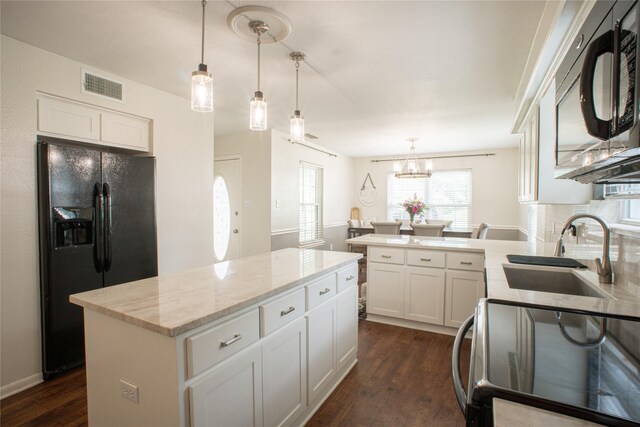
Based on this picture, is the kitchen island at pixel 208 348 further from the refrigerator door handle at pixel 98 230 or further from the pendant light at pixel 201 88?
the refrigerator door handle at pixel 98 230

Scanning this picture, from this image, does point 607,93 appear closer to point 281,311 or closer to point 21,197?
point 281,311

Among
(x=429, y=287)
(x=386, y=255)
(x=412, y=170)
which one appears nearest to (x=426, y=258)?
(x=429, y=287)

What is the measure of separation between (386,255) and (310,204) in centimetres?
304

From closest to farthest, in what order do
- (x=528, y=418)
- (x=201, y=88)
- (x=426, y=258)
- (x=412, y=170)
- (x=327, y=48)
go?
(x=528, y=418), (x=201, y=88), (x=327, y=48), (x=426, y=258), (x=412, y=170)

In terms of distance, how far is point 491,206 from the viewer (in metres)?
6.69

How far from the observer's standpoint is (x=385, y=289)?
3340 mm

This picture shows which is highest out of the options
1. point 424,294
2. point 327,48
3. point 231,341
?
point 327,48

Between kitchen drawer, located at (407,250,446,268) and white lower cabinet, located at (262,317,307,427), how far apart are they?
177 cm

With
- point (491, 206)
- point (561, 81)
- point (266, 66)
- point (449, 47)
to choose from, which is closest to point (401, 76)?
point (449, 47)

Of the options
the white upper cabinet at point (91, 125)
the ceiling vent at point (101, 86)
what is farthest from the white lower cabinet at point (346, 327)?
the ceiling vent at point (101, 86)

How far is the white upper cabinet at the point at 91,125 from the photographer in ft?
7.88

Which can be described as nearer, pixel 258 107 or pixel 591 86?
pixel 591 86

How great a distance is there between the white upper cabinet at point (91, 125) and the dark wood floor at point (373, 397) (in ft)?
6.16

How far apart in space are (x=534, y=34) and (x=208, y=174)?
3.26 metres
